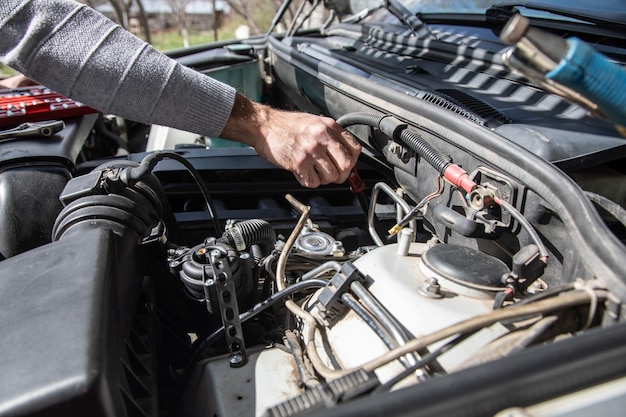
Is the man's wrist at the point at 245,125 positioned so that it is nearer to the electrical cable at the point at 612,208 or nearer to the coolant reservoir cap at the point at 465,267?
the coolant reservoir cap at the point at 465,267

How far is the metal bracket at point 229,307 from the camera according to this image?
887 mm

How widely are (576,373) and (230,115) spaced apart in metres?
0.97

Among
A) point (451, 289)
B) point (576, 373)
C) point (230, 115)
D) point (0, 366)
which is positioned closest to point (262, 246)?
point (230, 115)

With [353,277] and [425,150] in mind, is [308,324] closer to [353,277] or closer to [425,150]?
[353,277]

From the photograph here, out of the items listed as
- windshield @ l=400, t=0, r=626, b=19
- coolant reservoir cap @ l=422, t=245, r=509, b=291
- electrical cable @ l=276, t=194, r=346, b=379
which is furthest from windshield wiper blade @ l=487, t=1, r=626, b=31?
electrical cable @ l=276, t=194, r=346, b=379

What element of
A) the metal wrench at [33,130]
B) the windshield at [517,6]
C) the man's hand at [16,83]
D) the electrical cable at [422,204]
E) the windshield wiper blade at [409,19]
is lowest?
the man's hand at [16,83]

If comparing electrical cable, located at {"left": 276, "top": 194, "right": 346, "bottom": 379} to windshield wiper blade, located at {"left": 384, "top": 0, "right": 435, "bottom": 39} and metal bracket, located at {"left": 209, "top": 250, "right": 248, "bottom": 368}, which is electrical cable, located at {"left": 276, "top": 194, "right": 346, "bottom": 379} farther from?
windshield wiper blade, located at {"left": 384, "top": 0, "right": 435, "bottom": 39}

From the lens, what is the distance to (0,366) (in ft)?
2.15

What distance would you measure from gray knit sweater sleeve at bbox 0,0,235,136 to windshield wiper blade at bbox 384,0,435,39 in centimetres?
94

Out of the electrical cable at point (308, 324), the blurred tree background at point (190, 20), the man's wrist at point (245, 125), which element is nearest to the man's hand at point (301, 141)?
the man's wrist at point (245, 125)

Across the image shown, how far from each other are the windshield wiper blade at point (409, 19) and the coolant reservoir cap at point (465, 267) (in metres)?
1.08

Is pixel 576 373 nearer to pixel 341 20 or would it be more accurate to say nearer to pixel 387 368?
pixel 387 368

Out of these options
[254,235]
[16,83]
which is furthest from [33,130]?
[16,83]

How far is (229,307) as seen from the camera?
35.5 inches
